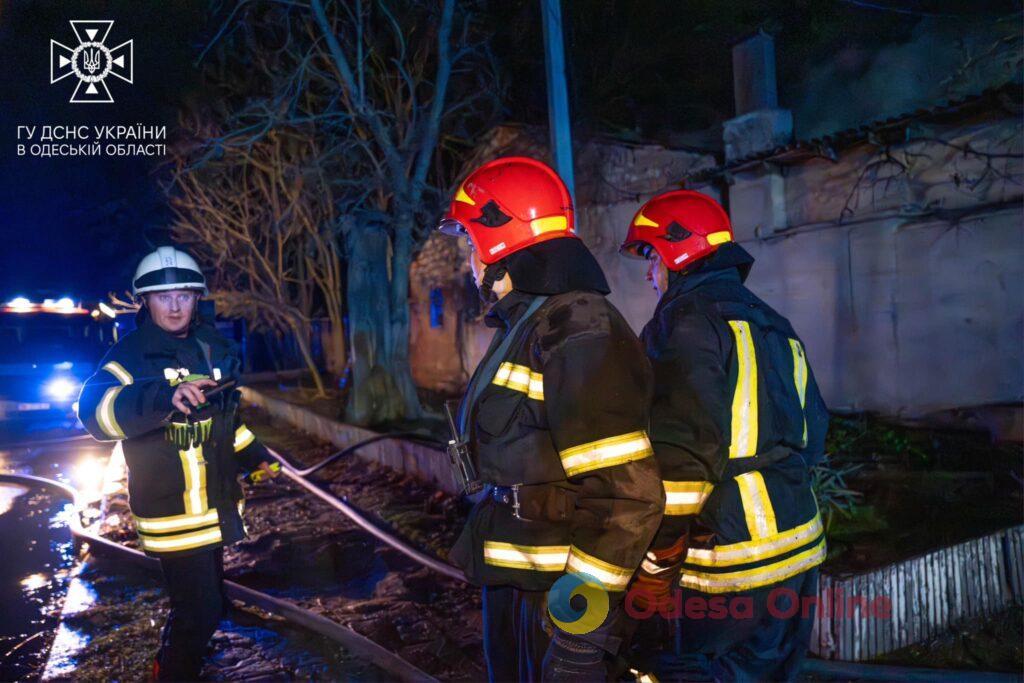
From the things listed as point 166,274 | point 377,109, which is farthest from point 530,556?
point 377,109

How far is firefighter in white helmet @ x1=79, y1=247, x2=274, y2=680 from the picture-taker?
300 cm

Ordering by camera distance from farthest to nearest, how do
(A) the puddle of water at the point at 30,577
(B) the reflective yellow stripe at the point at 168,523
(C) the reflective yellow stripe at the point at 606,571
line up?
1. (A) the puddle of water at the point at 30,577
2. (B) the reflective yellow stripe at the point at 168,523
3. (C) the reflective yellow stripe at the point at 606,571

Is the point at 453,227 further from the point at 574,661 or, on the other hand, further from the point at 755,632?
the point at 755,632

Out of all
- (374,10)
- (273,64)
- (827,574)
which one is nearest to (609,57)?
(374,10)

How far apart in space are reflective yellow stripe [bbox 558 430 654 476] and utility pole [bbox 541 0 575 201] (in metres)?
4.25

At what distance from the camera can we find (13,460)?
10.5 m

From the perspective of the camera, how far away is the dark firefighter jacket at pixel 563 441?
5.84 ft

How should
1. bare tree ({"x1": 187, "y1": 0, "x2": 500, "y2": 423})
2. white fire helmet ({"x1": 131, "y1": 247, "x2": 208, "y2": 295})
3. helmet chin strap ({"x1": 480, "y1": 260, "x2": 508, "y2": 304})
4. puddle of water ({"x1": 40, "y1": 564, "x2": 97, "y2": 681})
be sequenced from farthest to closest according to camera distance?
bare tree ({"x1": 187, "y1": 0, "x2": 500, "y2": 423})
puddle of water ({"x1": 40, "y1": 564, "x2": 97, "y2": 681})
white fire helmet ({"x1": 131, "y1": 247, "x2": 208, "y2": 295})
helmet chin strap ({"x1": 480, "y1": 260, "x2": 508, "y2": 304})

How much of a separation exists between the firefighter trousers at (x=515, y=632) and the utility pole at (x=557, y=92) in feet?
14.0

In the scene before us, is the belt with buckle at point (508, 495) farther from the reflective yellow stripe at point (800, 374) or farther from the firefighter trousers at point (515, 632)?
the reflective yellow stripe at point (800, 374)

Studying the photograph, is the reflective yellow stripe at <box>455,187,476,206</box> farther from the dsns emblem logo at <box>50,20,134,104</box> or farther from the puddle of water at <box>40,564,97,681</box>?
the dsns emblem logo at <box>50,20,134,104</box>

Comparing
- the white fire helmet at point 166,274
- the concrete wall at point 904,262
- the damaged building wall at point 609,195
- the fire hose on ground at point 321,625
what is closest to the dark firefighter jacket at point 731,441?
the fire hose on ground at point 321,625

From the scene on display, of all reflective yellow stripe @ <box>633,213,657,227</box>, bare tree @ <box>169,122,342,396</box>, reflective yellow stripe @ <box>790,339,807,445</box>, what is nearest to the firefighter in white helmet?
reflective yellow stripe @ <box>633,213,657,227</box>

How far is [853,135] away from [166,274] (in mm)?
7659
